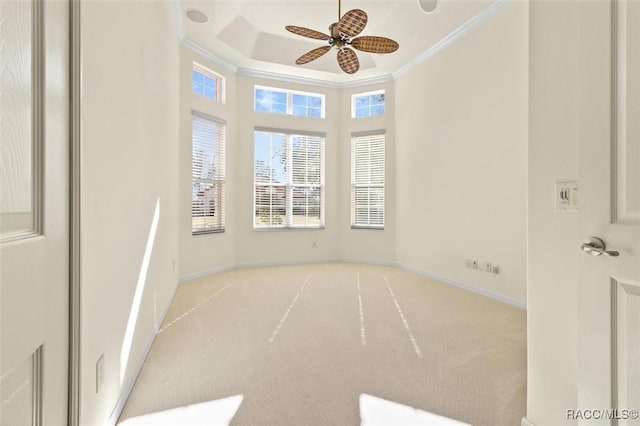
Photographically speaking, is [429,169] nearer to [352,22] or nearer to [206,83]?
[352,22]

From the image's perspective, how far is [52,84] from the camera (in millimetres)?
827

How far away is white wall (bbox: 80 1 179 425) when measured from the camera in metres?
1.15

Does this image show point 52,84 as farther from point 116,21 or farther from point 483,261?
point 483,261

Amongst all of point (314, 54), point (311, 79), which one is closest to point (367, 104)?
point (311, 79)

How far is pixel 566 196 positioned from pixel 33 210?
1760 mm

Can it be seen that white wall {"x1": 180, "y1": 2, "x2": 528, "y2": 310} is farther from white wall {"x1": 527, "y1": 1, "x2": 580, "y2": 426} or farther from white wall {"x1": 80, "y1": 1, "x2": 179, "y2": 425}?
white wall {"x1": 527, "y1": 1, "x2": 580, "y2": 426}

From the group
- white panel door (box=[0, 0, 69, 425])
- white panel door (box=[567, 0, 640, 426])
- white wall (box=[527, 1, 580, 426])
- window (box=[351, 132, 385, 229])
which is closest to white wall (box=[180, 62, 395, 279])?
window (box=[351, 132, 385, 229])

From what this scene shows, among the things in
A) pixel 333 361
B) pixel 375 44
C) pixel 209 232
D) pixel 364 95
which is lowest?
pixel 333 361

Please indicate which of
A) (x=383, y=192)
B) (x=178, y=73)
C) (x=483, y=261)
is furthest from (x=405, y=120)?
(x=178, y=73)

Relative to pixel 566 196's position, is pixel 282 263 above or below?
below

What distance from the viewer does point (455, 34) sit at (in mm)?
4195

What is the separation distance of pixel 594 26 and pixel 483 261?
10.7 ft

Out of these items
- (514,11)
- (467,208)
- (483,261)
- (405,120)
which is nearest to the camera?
(514,11)

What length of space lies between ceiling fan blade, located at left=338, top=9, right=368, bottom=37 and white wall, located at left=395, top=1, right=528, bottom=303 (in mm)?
1825
